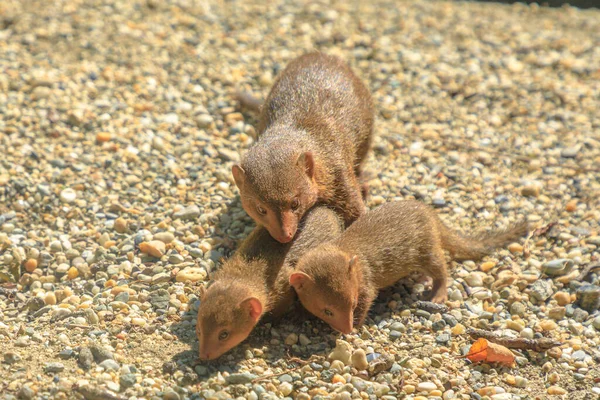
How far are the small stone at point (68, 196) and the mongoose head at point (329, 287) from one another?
8.56ft

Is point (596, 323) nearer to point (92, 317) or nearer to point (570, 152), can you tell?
point (570, 152)

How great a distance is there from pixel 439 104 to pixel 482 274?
3.08m

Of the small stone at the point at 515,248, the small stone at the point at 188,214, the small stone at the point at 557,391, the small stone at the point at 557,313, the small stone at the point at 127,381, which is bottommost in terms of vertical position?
the small stone at the point at 127,381

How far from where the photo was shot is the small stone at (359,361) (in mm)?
5980

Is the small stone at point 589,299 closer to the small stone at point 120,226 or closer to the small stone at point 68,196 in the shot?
the small stone at point 120,226

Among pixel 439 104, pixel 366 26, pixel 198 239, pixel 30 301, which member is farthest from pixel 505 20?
pixel 30 301

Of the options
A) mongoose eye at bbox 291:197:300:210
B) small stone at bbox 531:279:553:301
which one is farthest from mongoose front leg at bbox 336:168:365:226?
small stone at bbox 531:279:553:301

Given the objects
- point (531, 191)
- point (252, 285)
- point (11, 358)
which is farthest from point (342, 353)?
point (531, 191)

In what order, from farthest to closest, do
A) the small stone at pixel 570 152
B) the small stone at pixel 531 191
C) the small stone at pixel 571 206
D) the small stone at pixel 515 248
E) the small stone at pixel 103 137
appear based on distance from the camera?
the small stone at pixel 570 152 < the small stone at pixel 103 137 < the small stone at pixel 531 191 < the small stone at pixel 571 206 < the small stone at pixel 515 248

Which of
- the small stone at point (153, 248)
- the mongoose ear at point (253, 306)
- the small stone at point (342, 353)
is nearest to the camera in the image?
the mongoose ear at point (253, 306)

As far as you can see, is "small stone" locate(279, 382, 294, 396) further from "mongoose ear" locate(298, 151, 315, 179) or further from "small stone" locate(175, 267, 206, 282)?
"mongoose ear" locate(298, 151, 315, 179)

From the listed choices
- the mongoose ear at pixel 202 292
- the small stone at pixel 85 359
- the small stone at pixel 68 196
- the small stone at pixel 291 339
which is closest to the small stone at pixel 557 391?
the small stone at pixel 291 339

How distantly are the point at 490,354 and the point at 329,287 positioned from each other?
136 cm

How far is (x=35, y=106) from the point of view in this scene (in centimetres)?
884
